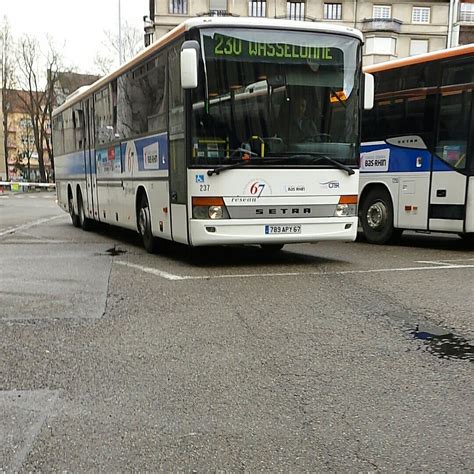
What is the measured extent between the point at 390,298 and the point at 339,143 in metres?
2.88

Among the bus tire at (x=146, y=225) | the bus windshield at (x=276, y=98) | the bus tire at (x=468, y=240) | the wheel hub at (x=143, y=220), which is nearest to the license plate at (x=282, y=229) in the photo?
the bus windshield at (x=276, y=98)

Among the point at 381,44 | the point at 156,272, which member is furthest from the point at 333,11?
the point at 156,272

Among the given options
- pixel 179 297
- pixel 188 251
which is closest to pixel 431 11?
pixel 188 251

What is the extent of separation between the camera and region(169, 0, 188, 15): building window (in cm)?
5760

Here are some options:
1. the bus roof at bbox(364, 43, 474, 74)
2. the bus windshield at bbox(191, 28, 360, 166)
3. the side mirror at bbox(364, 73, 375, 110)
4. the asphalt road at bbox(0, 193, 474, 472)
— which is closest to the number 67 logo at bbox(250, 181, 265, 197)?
the bus windshield at bbox(191, 28, 360, 166)

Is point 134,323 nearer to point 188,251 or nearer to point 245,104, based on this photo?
point 245,104

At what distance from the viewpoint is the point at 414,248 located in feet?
38.7

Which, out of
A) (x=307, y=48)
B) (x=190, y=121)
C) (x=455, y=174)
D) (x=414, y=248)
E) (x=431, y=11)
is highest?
(x=431, y=11)

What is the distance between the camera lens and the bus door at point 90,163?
13906mm

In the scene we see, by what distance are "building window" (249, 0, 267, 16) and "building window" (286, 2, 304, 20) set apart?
225 centimetres

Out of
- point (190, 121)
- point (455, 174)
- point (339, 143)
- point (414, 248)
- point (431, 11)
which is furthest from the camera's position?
point (431, 11)

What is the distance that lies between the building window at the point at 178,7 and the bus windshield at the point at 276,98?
53.0 metres

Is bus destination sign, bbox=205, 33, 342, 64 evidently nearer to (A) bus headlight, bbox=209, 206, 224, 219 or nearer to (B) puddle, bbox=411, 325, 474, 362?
(A) bus headlight, bbox=209, 206, 224, 219

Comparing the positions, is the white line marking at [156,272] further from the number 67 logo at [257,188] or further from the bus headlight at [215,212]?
the number 67 logo at [257,188]
